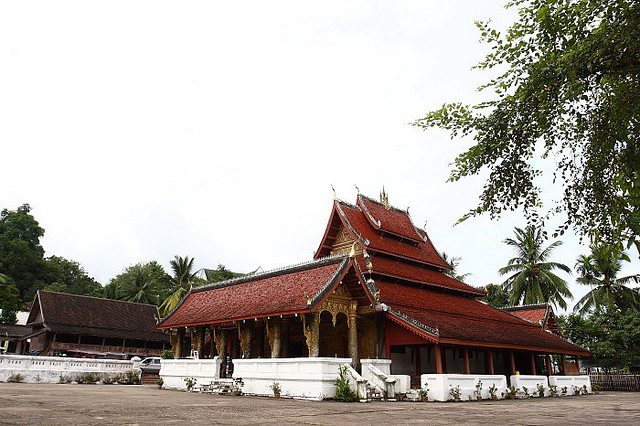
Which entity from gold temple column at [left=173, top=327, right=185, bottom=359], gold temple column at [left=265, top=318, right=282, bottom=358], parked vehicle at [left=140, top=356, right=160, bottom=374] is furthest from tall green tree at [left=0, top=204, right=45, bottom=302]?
gold temple column at [left=265, top=318, right=282, bottom=358]

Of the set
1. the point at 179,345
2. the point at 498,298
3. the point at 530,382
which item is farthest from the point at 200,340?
the point at 498,298

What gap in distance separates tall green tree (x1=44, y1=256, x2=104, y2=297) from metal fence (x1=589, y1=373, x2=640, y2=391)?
190ft

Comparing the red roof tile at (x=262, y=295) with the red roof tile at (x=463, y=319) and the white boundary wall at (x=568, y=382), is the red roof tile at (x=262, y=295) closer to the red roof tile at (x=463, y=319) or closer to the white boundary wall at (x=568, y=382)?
the red roof tile at (x=463, y=319)

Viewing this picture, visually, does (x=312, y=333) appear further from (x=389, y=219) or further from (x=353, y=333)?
(x=389, y=219)

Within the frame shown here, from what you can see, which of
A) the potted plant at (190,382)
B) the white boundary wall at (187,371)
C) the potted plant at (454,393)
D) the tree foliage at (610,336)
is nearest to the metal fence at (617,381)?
the tree foliage at (610,336)

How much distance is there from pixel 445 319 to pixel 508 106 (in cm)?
1498

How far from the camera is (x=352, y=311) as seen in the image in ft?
64.2

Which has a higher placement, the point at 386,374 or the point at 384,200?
the point at 384,200

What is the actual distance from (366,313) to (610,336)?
2306 cm

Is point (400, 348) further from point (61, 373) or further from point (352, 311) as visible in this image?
point (61, 373)

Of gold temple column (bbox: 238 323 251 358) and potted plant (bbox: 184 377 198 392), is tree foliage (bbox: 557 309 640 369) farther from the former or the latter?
potted plant (bbox: 184 377 198 392)

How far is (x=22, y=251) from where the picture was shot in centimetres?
6688

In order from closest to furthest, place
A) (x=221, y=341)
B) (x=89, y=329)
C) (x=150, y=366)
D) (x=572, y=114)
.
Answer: (x=572, y=114)
(x=221, y=341)
(x=150, y=366)
(x=89, y=329)

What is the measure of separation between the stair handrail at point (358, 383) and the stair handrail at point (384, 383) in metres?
1.22
